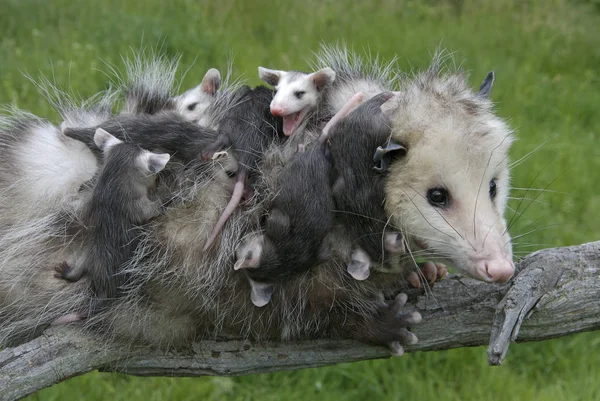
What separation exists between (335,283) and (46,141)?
106 centimetres

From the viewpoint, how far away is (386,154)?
6.78 ft

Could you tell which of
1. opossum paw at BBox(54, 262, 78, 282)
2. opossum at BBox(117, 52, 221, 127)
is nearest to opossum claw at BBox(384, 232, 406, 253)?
opossum at BBox(117, 52, 221, 127)

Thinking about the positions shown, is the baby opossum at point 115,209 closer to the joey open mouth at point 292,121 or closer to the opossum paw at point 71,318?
the opossum paw at point 71,318

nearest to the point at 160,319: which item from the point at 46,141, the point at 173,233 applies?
the point at 173,233

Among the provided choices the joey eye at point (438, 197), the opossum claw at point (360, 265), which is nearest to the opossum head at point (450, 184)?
the joey eye at point (438, 197)

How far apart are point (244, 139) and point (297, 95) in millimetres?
260

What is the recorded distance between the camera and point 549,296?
2.18 meters

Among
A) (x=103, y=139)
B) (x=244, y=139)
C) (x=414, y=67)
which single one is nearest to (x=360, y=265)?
(x=244, y=139)

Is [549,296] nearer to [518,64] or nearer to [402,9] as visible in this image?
[518,64]

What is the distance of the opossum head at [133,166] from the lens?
6.95 ft

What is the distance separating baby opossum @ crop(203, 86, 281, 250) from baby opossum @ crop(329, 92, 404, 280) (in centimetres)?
27

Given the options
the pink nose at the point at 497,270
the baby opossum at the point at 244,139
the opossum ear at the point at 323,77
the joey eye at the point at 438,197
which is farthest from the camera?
the opossum ear at the point at 323,77

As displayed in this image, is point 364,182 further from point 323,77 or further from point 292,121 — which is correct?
point 323,77

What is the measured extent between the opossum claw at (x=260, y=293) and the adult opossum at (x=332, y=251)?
63 millimetres
